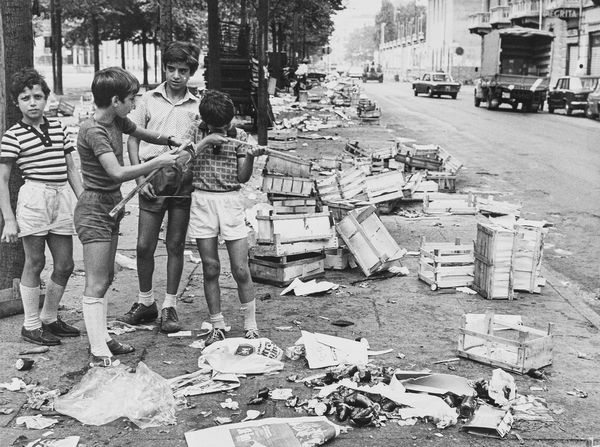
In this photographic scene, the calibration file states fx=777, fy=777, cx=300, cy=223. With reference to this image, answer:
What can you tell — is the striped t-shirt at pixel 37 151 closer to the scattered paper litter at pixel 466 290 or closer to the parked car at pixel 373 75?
the scattered paper litter at pixel 466 290

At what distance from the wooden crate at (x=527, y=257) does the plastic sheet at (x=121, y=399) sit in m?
3.70

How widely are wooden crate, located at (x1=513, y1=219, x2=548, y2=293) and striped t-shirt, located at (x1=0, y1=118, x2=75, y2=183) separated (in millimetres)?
3921

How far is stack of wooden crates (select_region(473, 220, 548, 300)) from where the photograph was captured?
6.83 meters

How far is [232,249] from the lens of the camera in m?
5.43

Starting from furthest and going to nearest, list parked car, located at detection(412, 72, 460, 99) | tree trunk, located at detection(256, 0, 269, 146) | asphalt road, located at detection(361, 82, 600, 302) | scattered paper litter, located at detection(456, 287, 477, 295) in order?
parked car, located at detection(412, 72, 460, 99) → tree trunk, located at detection(256, 0, 269, 146) → asphalt road, located at detection(361, 82, 600, 302) → scattered paper litter, located at detection(456, 287, 477, 295)

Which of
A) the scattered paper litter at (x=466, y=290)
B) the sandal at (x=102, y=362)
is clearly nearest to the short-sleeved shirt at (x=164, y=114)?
the sandal at (x=102, y=362)

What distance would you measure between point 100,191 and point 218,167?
82 centimetres

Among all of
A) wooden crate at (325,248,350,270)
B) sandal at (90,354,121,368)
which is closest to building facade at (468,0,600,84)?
wooden crate at (325,248,350,270)

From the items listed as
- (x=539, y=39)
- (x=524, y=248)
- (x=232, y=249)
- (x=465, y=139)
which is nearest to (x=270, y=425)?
(x=232, y=249)

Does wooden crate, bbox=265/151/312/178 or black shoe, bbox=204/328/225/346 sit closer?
black shoe, bbox=204/328/225/346

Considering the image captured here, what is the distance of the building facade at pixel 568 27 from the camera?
168ft

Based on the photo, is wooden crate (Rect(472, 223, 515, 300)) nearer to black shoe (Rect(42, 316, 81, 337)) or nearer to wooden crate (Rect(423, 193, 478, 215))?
black shoe (Rect(42, 316, 81, 337))

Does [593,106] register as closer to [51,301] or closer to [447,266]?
[447,266]

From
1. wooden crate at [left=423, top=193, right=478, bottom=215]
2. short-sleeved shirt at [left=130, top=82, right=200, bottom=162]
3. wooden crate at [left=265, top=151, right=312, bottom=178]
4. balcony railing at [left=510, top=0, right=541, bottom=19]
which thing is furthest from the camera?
balcony railing at [left=510, top=0, right=541, bottom=19]
